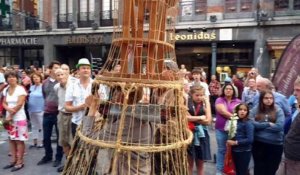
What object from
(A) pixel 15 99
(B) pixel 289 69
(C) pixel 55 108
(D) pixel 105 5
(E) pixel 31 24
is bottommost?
(C) pixel 55 108

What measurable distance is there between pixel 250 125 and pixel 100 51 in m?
14.3

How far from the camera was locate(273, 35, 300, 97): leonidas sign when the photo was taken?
4.97 metres

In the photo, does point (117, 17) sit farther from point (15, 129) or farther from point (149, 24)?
point (15, 129)

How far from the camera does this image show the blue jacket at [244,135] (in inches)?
164

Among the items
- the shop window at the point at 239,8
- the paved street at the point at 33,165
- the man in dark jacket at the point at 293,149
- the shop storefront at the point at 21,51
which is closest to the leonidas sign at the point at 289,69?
the paved street at the point at 33,165

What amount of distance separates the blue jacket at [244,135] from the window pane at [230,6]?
10.7 meters

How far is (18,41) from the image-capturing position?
19.5 metres

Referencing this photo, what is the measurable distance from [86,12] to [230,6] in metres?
7.84

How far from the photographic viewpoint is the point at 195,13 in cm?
1475

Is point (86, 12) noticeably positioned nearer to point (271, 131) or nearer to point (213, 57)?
point (213, 57)

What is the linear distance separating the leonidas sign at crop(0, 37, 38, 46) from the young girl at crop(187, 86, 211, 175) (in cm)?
1638

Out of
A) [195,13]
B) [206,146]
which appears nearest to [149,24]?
[206,146]

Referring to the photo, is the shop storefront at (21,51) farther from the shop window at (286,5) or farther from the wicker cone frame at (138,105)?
the wicker cone frame at (138,105)

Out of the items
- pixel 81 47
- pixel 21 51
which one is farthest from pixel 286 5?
pixel 21 51
